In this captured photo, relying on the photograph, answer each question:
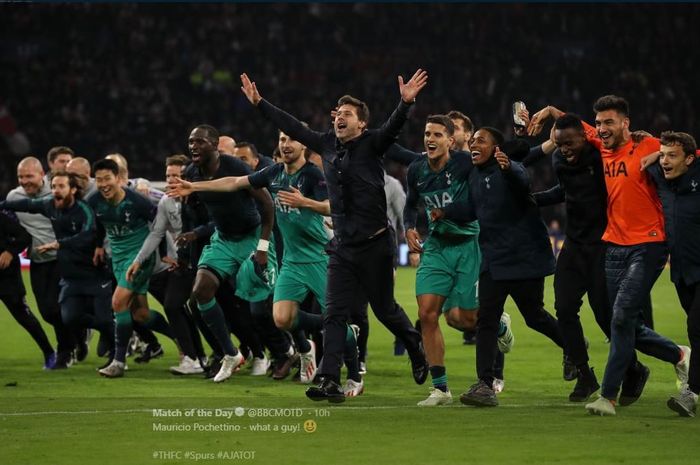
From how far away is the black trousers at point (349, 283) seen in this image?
360 inches

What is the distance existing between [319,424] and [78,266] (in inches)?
213

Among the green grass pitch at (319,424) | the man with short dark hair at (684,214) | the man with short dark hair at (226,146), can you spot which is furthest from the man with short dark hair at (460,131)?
the man with short dark hair at (226,146)

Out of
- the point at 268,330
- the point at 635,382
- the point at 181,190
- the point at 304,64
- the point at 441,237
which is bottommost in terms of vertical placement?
the point at 635,382

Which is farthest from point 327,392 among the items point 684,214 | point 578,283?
point 684,214

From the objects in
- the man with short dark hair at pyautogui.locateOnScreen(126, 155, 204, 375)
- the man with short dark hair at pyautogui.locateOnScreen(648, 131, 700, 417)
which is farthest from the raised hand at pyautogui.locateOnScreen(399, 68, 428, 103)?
the man with short dark hair at pyautogui.locateOnScreen(126, 155, 204, 375)

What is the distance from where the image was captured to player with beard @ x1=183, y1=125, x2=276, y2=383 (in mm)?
11641

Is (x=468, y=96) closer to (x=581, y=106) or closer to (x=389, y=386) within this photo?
(x=581, y=106)

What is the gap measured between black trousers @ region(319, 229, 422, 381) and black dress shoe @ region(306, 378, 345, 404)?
0.16 ft

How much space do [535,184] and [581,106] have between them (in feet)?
14.2

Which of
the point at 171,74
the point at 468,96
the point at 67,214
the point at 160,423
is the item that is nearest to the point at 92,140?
the point at 171,74

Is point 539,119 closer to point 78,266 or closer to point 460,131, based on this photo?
point 460,131

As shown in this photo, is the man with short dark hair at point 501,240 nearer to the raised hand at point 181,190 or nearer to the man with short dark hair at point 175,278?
the raised hand at point 181,190

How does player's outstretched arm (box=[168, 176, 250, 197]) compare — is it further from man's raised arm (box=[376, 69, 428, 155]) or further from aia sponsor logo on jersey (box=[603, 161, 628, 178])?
aia sponsor logo on jersey (box=[603, 161, 628, 178])

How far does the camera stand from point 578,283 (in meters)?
9.34
